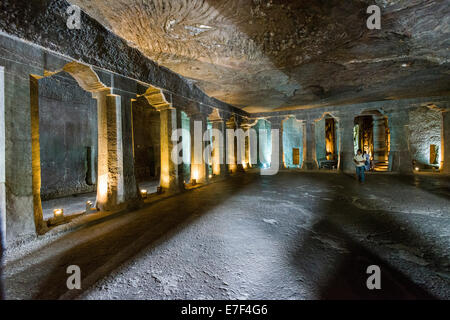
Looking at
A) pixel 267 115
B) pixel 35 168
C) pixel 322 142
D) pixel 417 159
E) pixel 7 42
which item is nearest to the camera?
pixel 7 42

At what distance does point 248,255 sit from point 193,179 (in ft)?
20.2

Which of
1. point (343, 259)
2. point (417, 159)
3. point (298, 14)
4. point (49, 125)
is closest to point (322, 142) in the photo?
point (417, 159)

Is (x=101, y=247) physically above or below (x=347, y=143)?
below

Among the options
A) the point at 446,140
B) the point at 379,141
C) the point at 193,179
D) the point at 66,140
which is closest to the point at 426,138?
the point at 446,140

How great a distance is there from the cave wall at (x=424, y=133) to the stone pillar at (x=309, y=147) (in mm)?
6782

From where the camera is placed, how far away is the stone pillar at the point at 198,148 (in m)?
8.68

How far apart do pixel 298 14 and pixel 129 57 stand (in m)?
4.15

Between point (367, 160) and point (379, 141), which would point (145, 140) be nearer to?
point (367, 160)

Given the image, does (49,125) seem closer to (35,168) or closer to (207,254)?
(35,168)

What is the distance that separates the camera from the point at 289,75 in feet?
23.5

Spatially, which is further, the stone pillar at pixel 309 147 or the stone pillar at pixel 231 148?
the stone pillar at pixel 309 147

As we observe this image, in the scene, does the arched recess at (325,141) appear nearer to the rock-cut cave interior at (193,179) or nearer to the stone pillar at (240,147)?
the stone pillar at (240,147)

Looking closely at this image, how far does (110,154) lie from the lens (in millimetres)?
5113

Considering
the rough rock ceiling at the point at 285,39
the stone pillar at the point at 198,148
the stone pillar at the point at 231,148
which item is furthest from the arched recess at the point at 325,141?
the stone pillar at the point at 198,148
